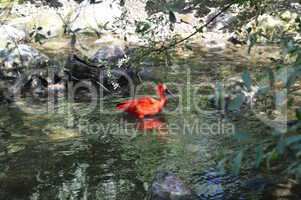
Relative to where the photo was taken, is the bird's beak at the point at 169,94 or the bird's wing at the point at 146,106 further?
the bird's beak at the point at 169,94

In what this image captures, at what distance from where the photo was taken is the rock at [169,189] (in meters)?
7.67

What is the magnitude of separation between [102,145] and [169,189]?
3050 millimetres

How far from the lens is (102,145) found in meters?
10.5

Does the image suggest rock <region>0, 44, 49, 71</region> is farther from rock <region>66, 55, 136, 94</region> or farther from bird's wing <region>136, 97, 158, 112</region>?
bird's wing <region>136, 97, 158, 112</region>

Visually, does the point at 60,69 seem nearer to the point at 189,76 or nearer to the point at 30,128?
the point at 189,76

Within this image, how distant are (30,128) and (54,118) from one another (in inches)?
32.9

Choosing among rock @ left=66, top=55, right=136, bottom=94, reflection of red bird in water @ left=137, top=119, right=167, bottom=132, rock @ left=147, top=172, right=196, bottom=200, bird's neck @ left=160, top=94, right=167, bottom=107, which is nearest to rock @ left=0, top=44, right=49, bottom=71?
rock @ left=66, top=55, right=136, bottom=94

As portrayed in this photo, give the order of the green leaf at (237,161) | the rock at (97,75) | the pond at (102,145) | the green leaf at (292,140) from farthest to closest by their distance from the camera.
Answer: the rock at (97,75) < the pond at (102,145) < the green leaf at (237,161) < the green leaf at (292,140)

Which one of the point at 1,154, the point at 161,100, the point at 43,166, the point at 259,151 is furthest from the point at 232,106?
the point at 161,100

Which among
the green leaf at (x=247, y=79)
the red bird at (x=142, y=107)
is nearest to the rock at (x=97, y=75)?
the red bird at (x=142, y=107)

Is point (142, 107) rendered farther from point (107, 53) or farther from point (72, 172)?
point (107, 53)

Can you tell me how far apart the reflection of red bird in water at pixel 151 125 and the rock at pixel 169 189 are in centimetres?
339

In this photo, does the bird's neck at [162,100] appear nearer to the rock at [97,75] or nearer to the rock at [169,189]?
the rock at [97,75]

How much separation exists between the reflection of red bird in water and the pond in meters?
0.02
